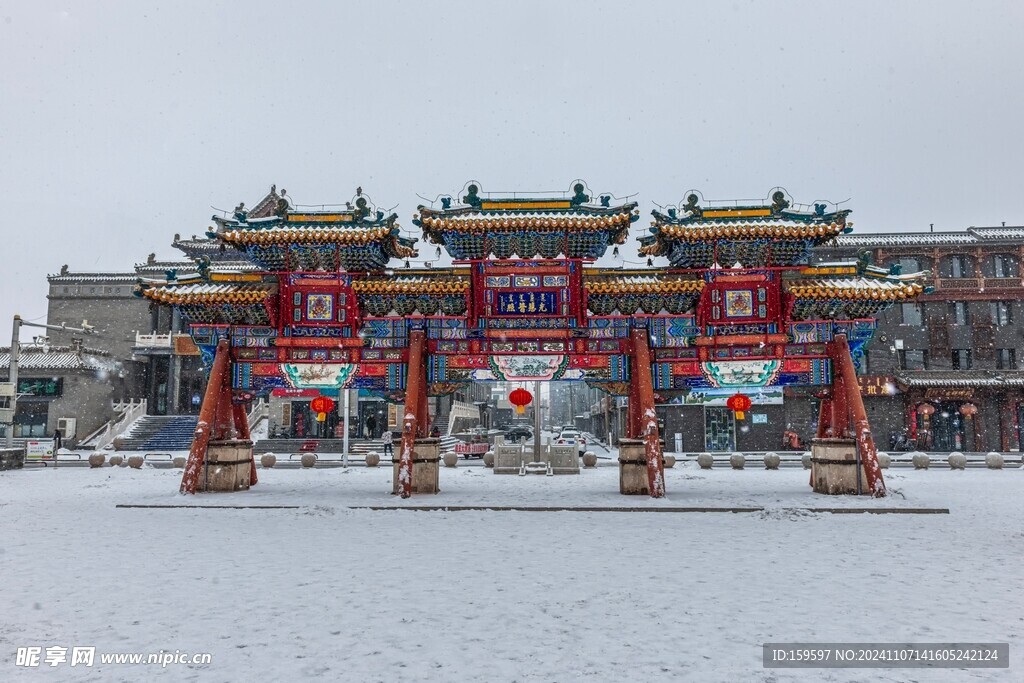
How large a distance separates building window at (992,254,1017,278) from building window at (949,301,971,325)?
2702 millimetres

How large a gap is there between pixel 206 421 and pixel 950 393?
124 feet

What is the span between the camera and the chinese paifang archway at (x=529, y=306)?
15.4 metres

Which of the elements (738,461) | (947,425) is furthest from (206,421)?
(947,425)

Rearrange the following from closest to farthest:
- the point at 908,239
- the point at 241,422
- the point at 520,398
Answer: the point at 241,422, the point at 520,398, the point at 908,239

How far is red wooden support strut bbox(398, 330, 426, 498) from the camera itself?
49.1 ft

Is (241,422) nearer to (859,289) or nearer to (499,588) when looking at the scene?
(499,588)

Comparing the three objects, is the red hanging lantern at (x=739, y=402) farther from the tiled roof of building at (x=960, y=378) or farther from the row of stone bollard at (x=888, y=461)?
the tiled roof of building at (x=960, y=378)

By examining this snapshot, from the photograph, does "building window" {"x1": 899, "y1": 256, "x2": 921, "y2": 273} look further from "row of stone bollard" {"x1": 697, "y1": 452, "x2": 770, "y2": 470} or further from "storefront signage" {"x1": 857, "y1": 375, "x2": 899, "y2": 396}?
"row of stone bollard" {"x1": 697, "y1": 452, "x2": 770, "y2": 470}

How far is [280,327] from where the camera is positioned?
16453 millimetres

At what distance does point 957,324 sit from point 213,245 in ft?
150

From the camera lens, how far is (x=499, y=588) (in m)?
7.50

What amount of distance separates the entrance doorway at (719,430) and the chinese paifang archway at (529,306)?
20424 mm

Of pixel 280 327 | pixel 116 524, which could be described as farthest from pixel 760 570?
pixel 280 327
